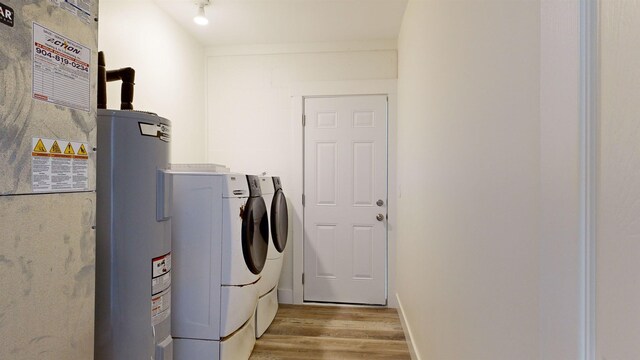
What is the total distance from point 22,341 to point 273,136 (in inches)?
101

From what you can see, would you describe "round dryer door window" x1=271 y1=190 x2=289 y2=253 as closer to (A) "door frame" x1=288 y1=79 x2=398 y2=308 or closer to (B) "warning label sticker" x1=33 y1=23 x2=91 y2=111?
(A) "door frame" x1=288 y1=79 x2=398 y2=308

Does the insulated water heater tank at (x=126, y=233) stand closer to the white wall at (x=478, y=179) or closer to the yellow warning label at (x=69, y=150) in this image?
the yellow warning label at (x=69, y=150)

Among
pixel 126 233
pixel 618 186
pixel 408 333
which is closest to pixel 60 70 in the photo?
pixel 126 233

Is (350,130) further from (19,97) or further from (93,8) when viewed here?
(19,97)

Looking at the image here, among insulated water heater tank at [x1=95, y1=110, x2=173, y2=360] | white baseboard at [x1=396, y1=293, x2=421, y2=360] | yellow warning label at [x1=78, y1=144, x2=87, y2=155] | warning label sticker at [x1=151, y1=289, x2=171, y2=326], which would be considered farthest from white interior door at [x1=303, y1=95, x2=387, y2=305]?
yellow warning label at [x1=78, y1=144, x2=87, y2=155]

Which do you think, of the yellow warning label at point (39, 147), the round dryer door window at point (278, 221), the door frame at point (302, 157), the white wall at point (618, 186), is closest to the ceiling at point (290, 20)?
the door frame at point (302, 157)

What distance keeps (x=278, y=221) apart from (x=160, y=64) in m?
1.56

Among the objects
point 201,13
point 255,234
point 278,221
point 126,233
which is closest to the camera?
point 126,233

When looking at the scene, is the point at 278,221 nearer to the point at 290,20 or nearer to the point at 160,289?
the point at 160,289

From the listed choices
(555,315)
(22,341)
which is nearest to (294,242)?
(22,341)

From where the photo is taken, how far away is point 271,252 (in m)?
2.51

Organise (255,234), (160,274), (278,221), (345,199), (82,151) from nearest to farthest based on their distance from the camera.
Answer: (82,151) → (160,274) → (255,234) → (278,221) → (345,199)

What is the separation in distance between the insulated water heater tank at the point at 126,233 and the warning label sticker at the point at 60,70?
0.26m

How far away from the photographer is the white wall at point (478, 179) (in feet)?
2.41
